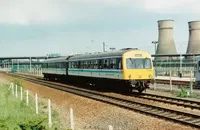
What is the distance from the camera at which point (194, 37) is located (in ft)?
233

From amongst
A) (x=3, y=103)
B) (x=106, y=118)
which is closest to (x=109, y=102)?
(x=106, y=118)

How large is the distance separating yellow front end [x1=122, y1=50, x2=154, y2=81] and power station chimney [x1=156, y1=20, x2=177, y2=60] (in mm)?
47143

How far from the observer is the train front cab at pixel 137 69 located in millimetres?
25219

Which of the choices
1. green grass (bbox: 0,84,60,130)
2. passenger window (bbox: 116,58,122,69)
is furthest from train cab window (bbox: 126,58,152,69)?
green grass (bbox: 0,84,60,130)

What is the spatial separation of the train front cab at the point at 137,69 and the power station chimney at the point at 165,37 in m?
47.2

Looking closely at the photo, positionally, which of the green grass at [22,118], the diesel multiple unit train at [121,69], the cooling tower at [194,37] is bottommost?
the green grass at [22,118]

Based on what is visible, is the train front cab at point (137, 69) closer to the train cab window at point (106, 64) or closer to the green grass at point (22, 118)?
the train cab window at point (106, 64)

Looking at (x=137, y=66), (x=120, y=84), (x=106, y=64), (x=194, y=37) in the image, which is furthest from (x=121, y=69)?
(x=194, y=37)

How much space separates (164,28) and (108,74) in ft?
158

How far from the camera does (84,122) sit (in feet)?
52.2

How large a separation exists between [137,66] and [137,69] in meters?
0.31

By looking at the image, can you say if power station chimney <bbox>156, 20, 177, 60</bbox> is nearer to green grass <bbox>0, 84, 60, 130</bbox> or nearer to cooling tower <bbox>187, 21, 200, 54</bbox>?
cooling tower <bbox>187, 21, 200, 54</bbox>

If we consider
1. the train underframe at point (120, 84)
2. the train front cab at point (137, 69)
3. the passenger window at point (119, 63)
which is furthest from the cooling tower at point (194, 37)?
the passenger window at point (119, 63)

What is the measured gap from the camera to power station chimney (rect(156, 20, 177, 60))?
72.9 metres
